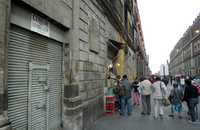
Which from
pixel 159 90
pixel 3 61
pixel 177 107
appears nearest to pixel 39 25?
pixel 3 61

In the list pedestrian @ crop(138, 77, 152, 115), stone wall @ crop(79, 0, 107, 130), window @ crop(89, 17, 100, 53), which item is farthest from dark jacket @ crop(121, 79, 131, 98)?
window @ crop(89, 17, 100, 53)

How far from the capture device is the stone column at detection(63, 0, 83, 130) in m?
8.13

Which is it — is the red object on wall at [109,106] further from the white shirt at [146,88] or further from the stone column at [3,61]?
the stone column at [3,61]

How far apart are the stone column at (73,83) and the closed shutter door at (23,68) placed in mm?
678

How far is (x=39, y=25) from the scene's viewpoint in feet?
21.5

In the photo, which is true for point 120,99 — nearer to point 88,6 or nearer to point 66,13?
point 88,6

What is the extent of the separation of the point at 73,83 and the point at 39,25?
2.44 metres

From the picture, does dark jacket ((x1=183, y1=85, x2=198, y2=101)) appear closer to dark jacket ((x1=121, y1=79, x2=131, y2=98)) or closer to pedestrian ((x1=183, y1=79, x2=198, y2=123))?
pedestrian ((x1=183, y1=79, x2=198, y2=123))

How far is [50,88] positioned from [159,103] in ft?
23.0

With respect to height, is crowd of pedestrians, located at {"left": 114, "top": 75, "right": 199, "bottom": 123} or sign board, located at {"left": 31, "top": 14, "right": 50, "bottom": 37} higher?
sign board, located at {"left": 31, "top": 14, "right": 50, "bottom": 37}

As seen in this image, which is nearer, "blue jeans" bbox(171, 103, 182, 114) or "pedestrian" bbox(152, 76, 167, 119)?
"pedestrian" bbox(152, 76, 167, 119)

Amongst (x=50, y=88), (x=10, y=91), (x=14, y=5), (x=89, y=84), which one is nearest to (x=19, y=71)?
(x=10, y=91)

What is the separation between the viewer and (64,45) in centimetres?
847

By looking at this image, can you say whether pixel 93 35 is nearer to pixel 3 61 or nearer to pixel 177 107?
pixel 177 107
